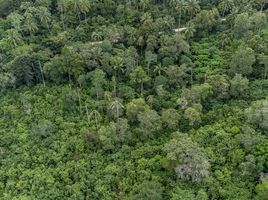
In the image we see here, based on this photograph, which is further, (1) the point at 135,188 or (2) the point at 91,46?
(2) the point at 91,46

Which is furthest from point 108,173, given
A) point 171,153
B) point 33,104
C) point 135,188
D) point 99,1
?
point 99,1

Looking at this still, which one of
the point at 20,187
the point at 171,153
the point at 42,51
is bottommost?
the point at 20,187

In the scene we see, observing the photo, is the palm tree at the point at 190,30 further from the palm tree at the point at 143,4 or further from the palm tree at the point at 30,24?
the palm tree at the point at 30,24

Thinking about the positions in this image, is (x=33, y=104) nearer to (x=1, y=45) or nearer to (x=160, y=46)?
(x=1, y=45)

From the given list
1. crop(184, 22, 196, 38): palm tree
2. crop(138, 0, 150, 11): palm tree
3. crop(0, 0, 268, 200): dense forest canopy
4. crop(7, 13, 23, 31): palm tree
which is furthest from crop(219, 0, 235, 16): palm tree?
crop(7, 13, 23, 31): palm tree

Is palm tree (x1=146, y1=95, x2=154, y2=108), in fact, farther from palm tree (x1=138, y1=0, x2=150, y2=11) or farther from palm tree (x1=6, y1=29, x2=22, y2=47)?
palm tree (x1=6, y1=29, x2=22, y2=47)

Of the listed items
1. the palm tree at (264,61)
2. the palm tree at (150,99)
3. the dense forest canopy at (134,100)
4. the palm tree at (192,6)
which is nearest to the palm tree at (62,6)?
the dense forest canopy at (134,100)
